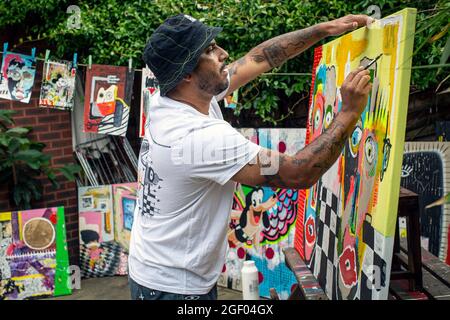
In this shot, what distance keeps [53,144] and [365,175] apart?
3.45 meters

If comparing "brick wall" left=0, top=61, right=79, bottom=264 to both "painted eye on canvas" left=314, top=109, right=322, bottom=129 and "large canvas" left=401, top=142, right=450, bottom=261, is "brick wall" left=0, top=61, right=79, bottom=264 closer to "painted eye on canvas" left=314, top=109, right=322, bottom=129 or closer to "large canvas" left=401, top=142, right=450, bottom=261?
"painted eye on canvas" left=314, top=109, right=322, bottom=129

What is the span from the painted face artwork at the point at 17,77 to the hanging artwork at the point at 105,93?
0.44 meters

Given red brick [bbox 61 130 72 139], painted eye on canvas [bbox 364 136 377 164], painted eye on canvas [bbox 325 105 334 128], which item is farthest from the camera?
red brick [bbox 61 130 72 139]

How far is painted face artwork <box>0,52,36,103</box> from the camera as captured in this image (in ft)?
13.4

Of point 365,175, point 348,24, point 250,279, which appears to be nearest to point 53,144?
point 250,279

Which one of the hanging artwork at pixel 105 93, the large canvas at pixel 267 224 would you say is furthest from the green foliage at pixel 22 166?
the large canvas at pixel 267 224

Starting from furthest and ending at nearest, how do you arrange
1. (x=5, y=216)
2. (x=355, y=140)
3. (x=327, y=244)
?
(x=5, y=216), (x=327, y=244), (x=355, y=140)

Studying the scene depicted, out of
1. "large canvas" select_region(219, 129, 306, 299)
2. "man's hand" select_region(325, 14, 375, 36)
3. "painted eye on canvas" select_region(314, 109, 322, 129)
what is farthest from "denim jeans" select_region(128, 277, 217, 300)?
"large canvas" select_region(219, 129, 306, 299)

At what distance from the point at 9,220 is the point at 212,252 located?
2766 millimetres

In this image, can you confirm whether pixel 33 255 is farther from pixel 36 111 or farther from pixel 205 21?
pixel 205 21

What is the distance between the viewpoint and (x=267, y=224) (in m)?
4.11

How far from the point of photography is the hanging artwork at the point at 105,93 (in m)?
4.26

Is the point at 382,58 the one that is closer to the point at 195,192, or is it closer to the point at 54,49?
the point at 195,192

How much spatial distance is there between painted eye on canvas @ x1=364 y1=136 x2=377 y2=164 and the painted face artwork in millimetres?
3041
